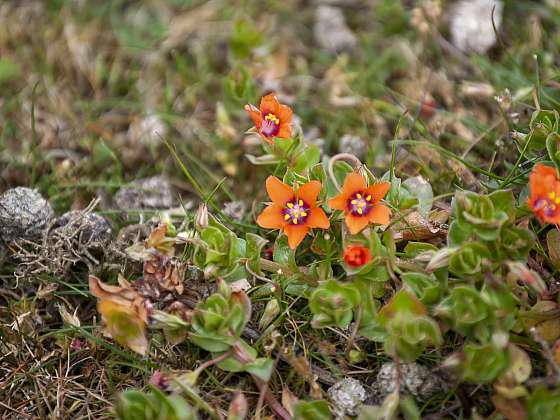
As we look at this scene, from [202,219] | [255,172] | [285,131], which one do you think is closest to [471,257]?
[285,131]

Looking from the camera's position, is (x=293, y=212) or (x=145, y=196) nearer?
(x=293, y=212)

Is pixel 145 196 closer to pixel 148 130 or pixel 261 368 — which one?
pixel 148 130

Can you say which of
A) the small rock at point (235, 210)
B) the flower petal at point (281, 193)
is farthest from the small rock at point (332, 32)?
the flower petal at point (281, 193)

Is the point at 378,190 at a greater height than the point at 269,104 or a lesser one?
lesser

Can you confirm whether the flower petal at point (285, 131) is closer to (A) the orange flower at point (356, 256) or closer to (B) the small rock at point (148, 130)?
(A) the orange flower at point (356, 256)

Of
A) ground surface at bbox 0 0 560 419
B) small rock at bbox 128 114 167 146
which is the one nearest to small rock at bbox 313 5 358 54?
ground surface at bbox 0 0 560 419

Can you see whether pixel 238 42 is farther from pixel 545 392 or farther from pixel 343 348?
pixel 545 392
